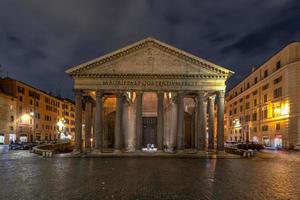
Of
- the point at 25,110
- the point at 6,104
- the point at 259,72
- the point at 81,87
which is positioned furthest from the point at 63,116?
the point at 81,87

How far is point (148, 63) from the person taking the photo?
4006 centimetres

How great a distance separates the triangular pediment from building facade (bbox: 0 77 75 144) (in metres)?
30.8

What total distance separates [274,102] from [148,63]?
3138 cm

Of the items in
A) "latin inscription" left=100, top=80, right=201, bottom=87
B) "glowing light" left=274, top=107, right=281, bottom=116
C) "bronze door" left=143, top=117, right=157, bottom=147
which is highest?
"latin inscription" left=100, top=80, right=201, bottom=87

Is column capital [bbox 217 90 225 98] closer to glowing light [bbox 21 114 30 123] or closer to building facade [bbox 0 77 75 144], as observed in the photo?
building facade [bbox 0 77 75 144]

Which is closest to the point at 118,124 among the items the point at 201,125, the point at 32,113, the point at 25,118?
the point at 201,125

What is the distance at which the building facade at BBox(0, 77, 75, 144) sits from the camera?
253ft

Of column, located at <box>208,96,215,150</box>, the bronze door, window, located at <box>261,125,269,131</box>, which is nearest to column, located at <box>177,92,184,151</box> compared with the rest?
column, located at <box>208,96,215,150</box>

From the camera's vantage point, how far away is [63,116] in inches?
4628

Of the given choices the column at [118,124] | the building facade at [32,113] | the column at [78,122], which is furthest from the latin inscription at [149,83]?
the building facade at [32,113]

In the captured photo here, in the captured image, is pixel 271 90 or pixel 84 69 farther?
pixel 271 90

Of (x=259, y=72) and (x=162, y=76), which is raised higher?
(x=259, y=72)

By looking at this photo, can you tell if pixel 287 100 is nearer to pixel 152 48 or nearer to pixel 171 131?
pixel 171 131

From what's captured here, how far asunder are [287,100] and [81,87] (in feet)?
112
